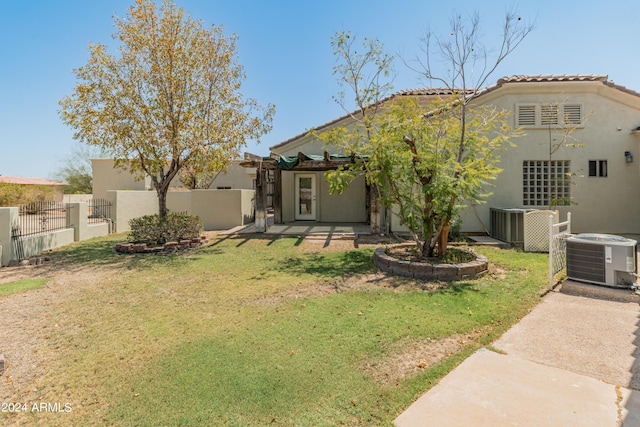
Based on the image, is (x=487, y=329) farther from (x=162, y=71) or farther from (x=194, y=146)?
(x=162, y=71)

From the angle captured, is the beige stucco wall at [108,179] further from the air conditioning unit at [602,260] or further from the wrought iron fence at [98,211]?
Result: the air conditioning unit at [602,260]

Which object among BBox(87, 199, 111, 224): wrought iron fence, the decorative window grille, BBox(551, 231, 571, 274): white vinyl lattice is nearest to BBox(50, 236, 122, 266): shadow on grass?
BBox(87, 199, 111, 224): wrought iron fence

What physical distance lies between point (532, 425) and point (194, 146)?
436 inches

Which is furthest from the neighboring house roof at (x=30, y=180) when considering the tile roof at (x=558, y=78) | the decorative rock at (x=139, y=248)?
the tile roof at (x=558, y=78)

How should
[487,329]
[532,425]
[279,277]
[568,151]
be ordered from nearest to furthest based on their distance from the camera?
[532,425] → [487,329] → [279,277] → [568,151]

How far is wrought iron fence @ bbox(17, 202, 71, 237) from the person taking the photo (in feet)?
33.3

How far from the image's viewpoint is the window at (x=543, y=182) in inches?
495

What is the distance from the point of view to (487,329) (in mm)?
4707

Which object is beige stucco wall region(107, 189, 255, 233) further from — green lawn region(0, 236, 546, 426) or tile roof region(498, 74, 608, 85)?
tile roof region(498, 74, 608, 85)

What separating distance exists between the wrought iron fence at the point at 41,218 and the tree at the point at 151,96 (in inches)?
114

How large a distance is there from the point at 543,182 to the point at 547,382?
11736 millimetres

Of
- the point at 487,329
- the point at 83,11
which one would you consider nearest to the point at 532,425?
the point at 487,329

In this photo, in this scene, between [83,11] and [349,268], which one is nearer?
[349,268]

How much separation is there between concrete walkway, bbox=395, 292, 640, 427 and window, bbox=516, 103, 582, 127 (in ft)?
32.5
